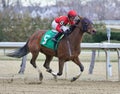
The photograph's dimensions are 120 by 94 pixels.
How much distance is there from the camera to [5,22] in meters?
29.0

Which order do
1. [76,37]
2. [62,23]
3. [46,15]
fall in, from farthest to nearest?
1. [46,15]
2. [62,23]
3. [76,37]

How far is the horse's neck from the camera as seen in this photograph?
11727 millimetres

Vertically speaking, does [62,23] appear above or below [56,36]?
above

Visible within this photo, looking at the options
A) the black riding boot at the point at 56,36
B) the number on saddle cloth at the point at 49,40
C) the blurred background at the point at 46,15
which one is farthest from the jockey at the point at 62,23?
the blurred background at the point at 46,15

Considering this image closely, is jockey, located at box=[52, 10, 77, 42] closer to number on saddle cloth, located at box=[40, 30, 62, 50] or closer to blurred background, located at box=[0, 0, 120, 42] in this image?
number on saddle cloth, located at box=[40, 30, 62, 50]

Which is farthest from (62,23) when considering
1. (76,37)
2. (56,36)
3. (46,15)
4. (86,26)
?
(46,15)

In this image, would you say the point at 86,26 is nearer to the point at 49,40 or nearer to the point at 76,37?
the point at 76,37

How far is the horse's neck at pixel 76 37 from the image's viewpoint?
38.5 feet

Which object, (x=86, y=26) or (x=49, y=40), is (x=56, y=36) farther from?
(x=86, y=26)

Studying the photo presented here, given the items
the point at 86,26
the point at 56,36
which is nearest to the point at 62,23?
the point at 56,36

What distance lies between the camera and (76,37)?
11.8 meters

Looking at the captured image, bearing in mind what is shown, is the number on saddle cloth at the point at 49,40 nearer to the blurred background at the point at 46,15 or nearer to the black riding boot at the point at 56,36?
the black riding boot at the point at 56,36

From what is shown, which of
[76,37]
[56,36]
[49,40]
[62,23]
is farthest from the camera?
[49,40]

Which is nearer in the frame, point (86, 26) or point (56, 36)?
point (86, 26)
